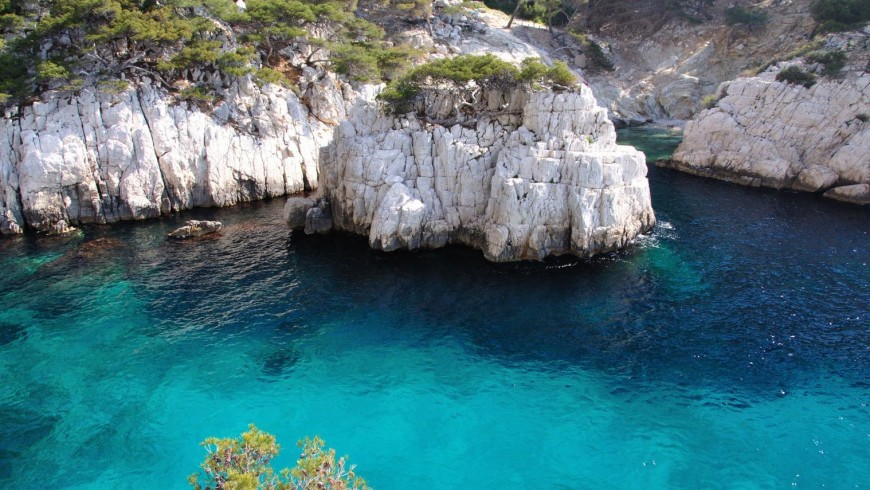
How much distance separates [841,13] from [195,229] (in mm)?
79053

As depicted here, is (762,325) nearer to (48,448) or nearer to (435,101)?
(435,101)

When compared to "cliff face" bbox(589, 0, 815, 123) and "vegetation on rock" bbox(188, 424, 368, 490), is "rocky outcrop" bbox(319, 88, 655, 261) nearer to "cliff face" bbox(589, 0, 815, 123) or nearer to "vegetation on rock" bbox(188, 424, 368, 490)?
"vegetation on rock" bbox(188, 424, 368, 490)

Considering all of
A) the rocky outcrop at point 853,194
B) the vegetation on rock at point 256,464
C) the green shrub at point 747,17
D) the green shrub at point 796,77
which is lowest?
the rocky outcrop at point 853,194

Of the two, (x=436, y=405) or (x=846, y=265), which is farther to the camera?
(x=846, y=265)

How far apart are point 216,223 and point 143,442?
26.1 meters

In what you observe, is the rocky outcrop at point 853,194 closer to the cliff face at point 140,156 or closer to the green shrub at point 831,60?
the green shrub at point 831,60

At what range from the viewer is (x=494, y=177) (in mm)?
39688

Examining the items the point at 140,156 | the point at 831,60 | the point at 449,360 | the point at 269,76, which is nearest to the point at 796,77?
the point at 831,60

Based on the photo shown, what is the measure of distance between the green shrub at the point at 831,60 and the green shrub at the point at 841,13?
8.54m

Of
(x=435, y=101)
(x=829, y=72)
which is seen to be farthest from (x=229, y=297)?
(x=829, y=72)

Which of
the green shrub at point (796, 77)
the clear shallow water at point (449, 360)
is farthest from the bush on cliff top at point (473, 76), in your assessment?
the green shrub at point (796, 77)

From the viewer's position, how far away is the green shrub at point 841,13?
64625 mm

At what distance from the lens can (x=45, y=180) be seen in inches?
1786

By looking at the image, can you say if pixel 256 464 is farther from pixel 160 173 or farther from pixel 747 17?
pixel 747 17
